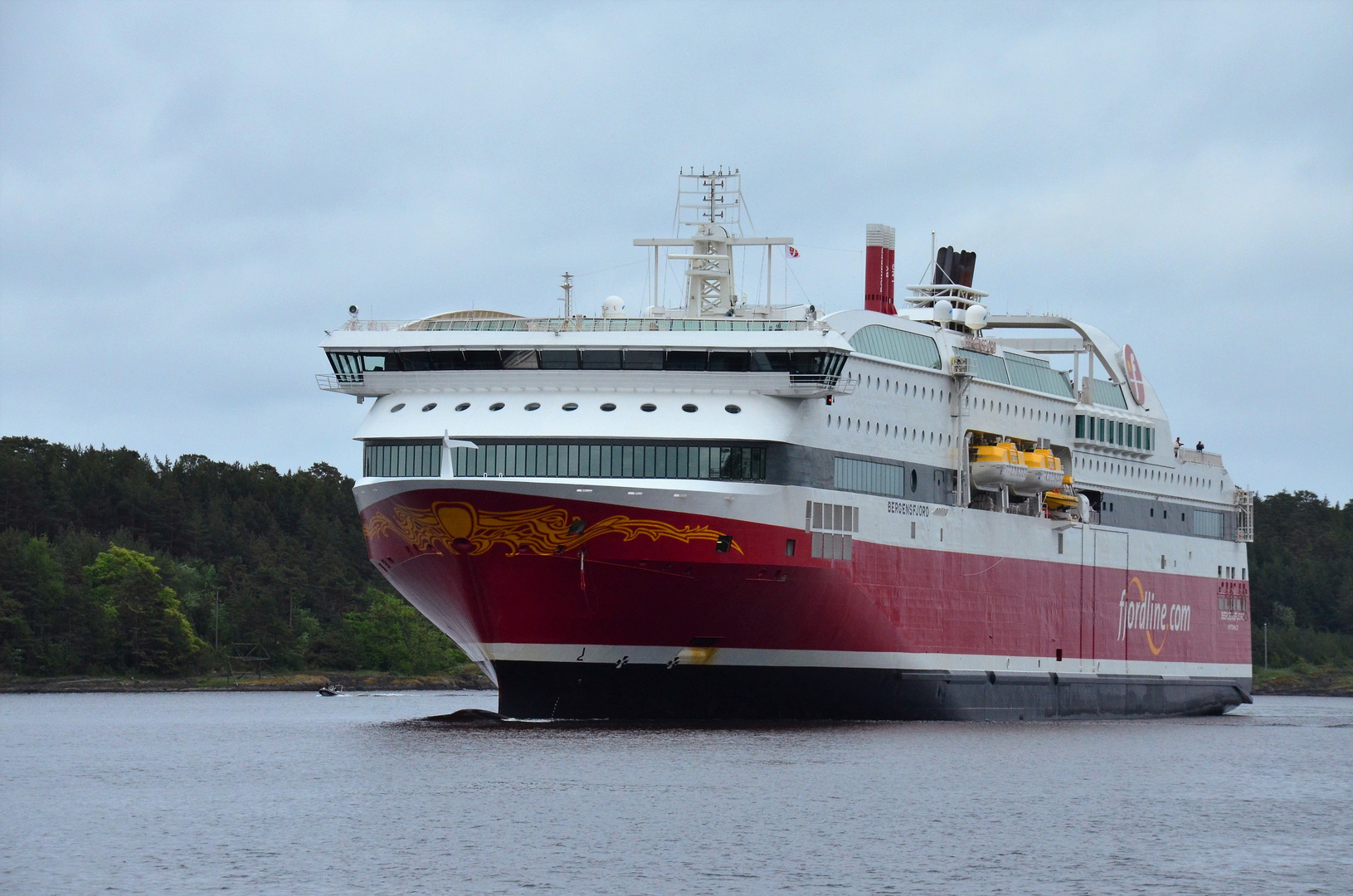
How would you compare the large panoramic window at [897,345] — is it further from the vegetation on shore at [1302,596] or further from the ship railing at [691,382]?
the vegetation on shore at [1302,596]

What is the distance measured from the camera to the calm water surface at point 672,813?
121 feet

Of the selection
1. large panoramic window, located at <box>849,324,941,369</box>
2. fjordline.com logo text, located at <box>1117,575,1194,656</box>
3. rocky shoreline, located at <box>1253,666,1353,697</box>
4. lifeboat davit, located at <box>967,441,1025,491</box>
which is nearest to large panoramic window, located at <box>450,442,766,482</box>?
large panoramic window, located at <box>849,324,941,369</box>

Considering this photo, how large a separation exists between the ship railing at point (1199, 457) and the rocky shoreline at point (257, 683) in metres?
53.8

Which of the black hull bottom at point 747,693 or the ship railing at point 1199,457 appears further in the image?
the ship railing at point 1199,457

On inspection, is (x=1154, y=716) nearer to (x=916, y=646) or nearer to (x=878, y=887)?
(x=916, y=646)

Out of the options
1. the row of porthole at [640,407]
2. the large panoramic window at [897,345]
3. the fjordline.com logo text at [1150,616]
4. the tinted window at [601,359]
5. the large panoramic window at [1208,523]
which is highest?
the large panoramic window at [897,345]

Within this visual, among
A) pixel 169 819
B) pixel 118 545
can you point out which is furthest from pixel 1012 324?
pixel 118 545

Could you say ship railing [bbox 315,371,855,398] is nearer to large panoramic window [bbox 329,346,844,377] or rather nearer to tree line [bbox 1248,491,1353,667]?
large panoramic window [bbox 329,346,844,377]

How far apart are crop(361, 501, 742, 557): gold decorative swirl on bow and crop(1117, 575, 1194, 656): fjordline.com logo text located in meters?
27.2

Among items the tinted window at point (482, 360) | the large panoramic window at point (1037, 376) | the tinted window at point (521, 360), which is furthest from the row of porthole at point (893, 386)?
the tinted window at point (482, 360)

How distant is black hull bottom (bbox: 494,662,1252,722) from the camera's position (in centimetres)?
5781

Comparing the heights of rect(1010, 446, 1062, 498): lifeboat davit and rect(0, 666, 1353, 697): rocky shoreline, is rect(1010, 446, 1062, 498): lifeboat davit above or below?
above

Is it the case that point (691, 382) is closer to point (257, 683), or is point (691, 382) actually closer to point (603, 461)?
point (603, 461)

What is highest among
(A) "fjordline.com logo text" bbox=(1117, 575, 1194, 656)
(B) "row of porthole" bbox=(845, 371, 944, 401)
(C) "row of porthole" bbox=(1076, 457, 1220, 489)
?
(B) "row of porthole" bbox=(845, 371, 944, 401)
